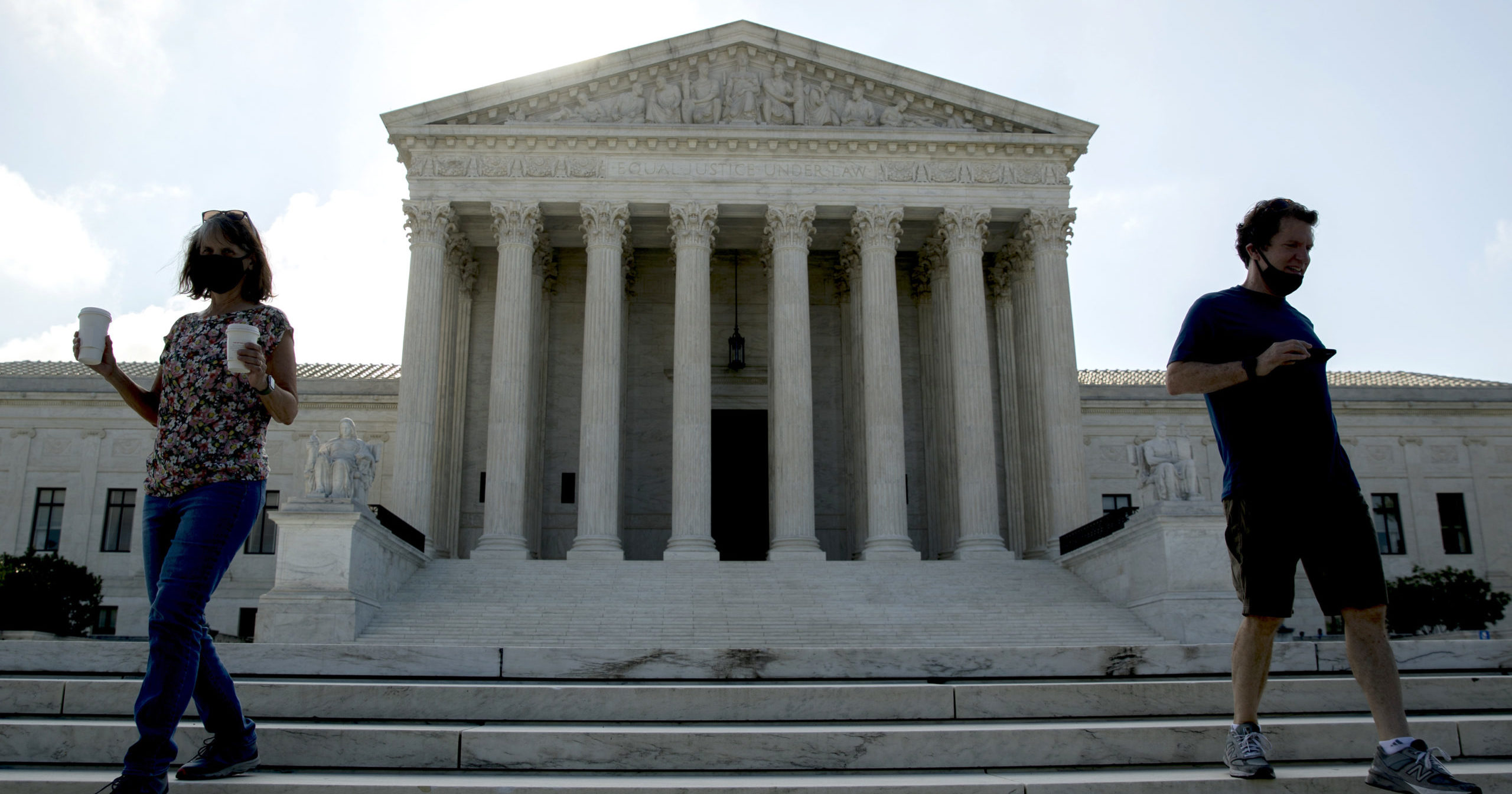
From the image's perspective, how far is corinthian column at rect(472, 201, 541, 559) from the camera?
2775 centimetres

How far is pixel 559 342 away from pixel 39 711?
27354mm

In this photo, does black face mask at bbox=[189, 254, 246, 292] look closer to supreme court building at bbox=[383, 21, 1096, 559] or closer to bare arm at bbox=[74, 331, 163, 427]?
bare arm at bbox=[74, 331, 163, 427]

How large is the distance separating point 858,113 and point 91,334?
1051 inches

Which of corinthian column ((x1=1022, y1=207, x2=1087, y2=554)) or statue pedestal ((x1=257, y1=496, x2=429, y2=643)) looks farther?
corinthian column ((x1=1022, y1=207, x2=1087, y2=554))

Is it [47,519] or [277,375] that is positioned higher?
[47,519]

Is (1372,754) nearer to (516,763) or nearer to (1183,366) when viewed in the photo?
(1183,366)

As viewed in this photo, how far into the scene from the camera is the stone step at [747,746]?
6.39 meters

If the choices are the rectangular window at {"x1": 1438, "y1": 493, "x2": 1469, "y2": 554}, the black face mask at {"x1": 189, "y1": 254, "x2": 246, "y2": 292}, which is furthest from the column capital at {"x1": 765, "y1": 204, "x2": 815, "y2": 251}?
the rectangular window at {"x1": 1438, "y1": 493, "x2": 1469, "y2": 554}

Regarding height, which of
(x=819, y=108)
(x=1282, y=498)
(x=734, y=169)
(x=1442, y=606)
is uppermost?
(x=819, y=108)

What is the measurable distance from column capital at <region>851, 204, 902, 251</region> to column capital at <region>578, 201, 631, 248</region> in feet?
20.5

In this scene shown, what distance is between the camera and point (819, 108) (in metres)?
30.6

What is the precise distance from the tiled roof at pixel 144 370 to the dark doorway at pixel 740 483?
1345 centimetres

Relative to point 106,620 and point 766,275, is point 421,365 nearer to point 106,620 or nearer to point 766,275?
point 766,275

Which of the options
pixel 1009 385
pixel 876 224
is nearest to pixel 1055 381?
pixel 1009 385
